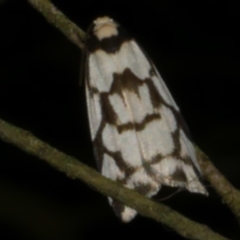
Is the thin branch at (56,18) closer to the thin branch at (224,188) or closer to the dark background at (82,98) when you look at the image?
the thin branch at (224,188)

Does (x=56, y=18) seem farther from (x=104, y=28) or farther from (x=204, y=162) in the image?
(x=204, y=162)

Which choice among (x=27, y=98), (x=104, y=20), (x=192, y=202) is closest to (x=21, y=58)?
(x=27, y=98)

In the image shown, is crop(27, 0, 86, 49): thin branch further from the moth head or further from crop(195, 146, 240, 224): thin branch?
crop(195, 146, 240, 224): thin branch

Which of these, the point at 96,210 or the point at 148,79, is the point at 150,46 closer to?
the point at 96,210

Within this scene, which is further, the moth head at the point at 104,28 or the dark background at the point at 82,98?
the dark background at the point at 82,98

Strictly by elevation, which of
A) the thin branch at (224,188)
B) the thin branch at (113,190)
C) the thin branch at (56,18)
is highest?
the thin branch at (56,18)

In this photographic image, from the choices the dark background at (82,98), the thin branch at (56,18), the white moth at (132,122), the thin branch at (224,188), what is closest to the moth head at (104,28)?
the white moth at (132,122)

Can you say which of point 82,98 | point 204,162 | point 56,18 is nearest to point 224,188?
point 204,162
